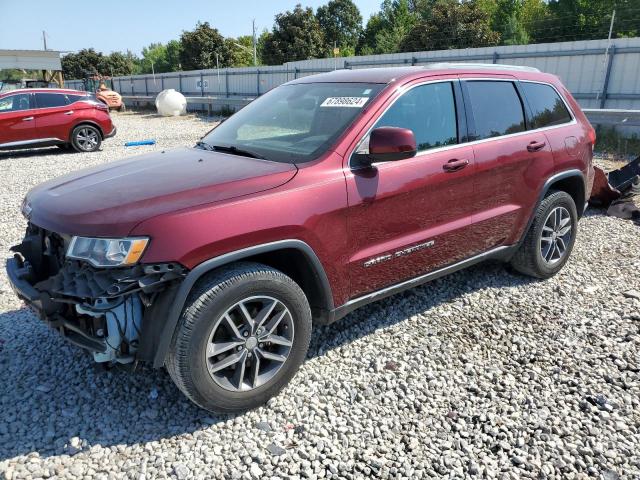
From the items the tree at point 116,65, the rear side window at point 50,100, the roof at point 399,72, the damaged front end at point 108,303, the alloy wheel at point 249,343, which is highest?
the tree at point 116,65

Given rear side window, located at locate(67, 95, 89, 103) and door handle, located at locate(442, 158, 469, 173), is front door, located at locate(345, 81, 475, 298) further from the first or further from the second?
rear side window, located at locate(67, 95, 89, 103)

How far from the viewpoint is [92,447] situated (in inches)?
104

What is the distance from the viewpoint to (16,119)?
39.3 feet

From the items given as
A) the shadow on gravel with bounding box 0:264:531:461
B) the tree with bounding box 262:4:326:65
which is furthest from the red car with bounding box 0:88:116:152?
the tree with bounding box 262:4:326:65

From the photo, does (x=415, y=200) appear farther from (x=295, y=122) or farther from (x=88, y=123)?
(x=88, y=123)

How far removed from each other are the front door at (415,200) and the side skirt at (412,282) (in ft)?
0.14

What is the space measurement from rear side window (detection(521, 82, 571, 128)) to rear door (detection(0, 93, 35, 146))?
38.4ft

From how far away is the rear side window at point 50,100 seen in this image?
40.4 ft

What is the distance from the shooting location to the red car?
12.0 meters

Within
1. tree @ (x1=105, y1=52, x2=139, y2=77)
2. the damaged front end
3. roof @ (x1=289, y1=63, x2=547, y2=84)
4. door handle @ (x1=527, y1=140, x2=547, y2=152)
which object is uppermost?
tree @ (x1=105, y1=52, x2=139, y2=77)

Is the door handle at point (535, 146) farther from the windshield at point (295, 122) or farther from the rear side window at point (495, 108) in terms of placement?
the windshield at point (295, 122)

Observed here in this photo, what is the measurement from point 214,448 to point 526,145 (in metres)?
3.21

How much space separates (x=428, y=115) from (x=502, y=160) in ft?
2.46

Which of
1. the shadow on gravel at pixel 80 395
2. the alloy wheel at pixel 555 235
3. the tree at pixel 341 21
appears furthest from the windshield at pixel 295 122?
the tree at pixel 341 21
